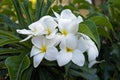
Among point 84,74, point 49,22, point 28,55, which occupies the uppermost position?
point 49,22

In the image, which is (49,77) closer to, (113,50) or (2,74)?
(2,74)

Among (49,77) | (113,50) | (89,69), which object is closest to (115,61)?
(113,50)

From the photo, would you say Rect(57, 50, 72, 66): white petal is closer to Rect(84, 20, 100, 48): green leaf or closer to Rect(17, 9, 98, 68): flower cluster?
Rect(17, 9, 98, 68): flower cluster

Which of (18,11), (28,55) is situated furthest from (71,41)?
(18,11)

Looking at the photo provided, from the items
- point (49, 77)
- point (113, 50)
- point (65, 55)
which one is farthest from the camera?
point (113, 50)

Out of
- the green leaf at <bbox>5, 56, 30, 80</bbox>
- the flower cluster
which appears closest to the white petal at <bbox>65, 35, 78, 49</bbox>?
the flower cluster

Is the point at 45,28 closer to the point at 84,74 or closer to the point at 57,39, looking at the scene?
the point at 57,39
